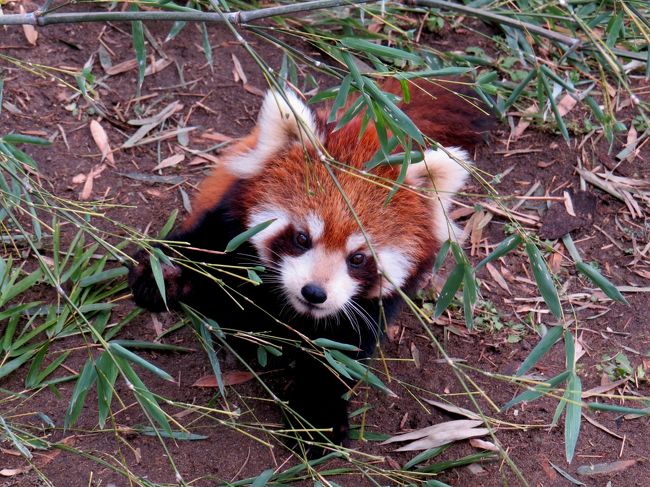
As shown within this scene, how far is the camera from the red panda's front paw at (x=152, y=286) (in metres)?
3.03

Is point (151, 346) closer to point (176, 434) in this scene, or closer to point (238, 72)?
point (176, 434)

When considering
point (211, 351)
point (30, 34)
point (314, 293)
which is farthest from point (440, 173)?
point (30, 34)

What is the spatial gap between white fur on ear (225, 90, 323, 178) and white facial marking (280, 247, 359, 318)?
15.4 inches

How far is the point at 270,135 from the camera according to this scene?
3.00 meters

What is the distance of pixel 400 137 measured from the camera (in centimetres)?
236

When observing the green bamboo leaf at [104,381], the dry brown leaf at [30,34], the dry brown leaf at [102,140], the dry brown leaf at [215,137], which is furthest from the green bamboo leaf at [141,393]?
the dry brown leaf at [30,34]

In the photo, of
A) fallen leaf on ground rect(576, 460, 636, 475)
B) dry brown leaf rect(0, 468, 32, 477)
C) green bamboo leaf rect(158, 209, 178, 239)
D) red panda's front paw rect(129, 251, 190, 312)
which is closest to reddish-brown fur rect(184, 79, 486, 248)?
red panda's front paw rect(129, 251, 190, 312)

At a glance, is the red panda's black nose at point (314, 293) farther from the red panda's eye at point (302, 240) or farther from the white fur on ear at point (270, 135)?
the white fur on ear at point (270, 135)

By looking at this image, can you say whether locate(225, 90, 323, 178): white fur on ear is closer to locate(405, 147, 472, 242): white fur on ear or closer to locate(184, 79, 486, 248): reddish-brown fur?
locate(184, 79, 486, 248): reddish-brown fur

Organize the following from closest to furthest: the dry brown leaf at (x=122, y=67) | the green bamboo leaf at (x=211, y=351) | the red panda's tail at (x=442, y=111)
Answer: the green bamboo leaf at (x=211, y=351) → the red panda's tail at (x=442, y=111) → the dry brown leaf at (x=122, y=67)

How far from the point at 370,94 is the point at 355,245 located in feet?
2.42

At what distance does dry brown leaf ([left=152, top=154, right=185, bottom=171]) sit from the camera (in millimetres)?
3992

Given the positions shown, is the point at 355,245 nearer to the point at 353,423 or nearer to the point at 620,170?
the point at 353,423

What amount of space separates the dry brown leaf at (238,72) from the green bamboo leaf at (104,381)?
2.30 metres
